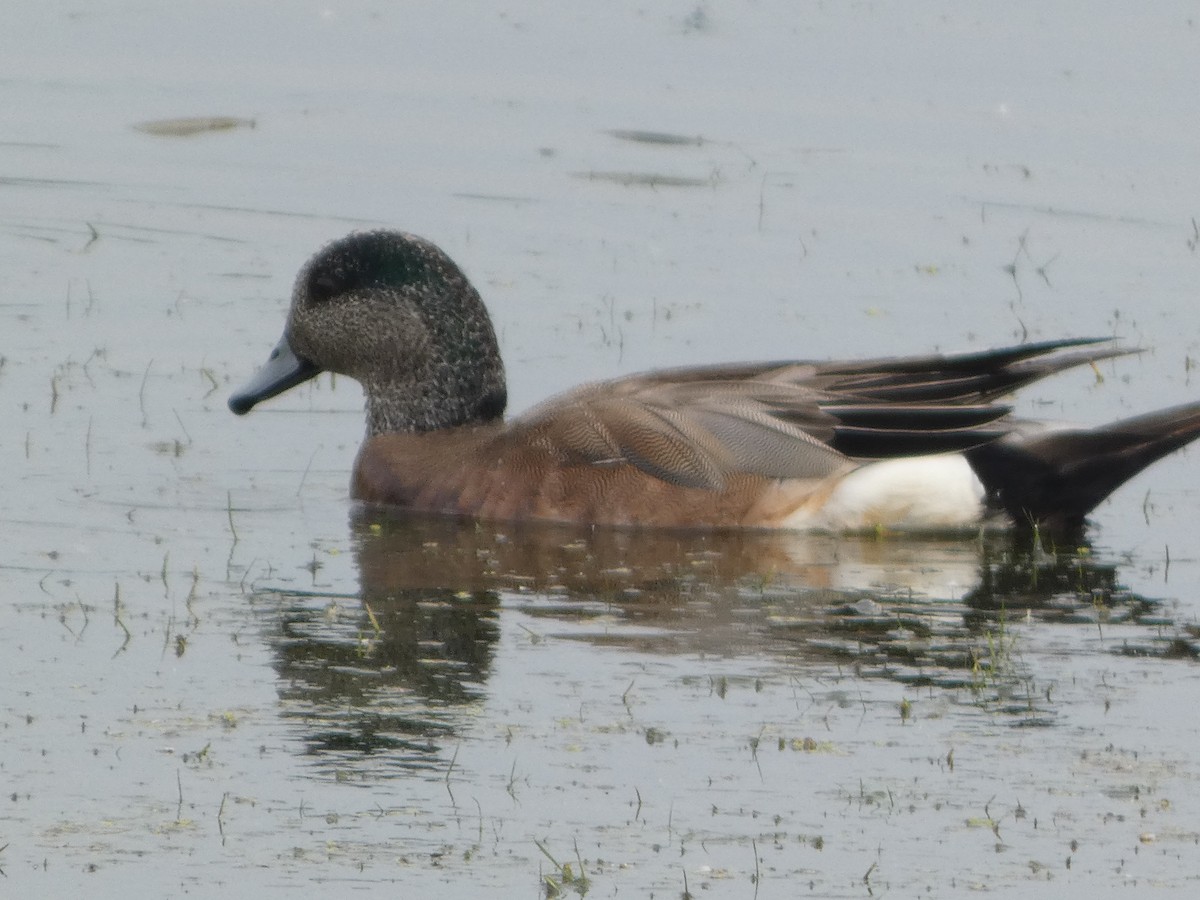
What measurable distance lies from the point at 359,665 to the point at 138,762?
105cm

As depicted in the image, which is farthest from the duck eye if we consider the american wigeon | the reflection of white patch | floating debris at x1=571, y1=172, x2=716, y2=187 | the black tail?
floating debris at x1=571, y1=172, x2=716, y2=187

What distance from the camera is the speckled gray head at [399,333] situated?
961cm

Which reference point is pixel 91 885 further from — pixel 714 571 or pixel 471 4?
pixel 471 4

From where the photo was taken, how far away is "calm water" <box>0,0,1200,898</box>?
5.76 meters

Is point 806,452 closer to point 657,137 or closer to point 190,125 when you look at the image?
point 657,137

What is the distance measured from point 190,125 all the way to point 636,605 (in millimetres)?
9099

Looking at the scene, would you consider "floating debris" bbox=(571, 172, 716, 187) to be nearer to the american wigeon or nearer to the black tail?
the american wigeon

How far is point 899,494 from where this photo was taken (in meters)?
8.85

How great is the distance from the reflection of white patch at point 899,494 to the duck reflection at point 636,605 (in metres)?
0.08

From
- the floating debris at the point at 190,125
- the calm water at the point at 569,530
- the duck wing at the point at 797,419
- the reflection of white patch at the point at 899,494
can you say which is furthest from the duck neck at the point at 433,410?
the floating debris at the point at 190,125

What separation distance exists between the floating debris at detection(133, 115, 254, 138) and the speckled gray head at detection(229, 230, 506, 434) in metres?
6.48

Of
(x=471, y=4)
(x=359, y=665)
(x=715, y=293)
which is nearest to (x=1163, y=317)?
(x=715, y=293)

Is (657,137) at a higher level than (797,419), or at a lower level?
higher

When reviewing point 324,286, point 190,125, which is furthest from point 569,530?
point 190,125
